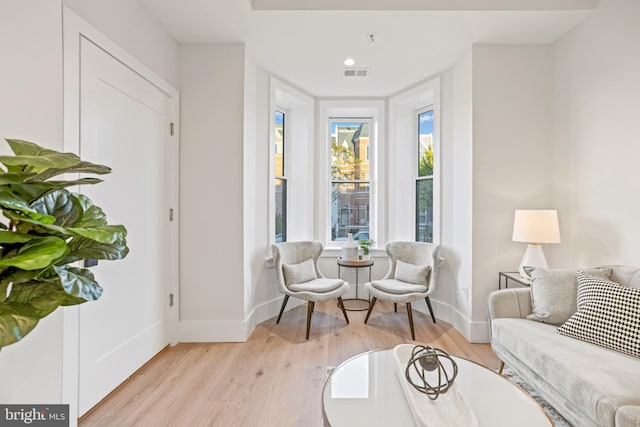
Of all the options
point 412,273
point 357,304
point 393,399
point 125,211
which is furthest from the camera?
point 357,304

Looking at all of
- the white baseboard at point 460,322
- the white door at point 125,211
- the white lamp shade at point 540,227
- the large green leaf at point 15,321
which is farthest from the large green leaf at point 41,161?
the white baseboard at point 460,322

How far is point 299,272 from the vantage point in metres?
3.37

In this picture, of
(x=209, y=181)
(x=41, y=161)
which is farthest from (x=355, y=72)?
(x=41, y=161)

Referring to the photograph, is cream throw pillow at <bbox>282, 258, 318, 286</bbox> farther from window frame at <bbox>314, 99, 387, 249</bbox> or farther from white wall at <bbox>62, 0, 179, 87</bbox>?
white wall at <bbox>62, 0, 179, 87</bbox>

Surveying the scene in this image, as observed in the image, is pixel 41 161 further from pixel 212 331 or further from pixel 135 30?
pixel 212 331

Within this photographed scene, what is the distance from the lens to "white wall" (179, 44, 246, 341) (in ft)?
9.51

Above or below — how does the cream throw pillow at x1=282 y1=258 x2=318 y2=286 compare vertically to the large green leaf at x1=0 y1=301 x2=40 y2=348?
below

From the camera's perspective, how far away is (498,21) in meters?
2.59

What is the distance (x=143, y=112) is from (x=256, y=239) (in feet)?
4.91

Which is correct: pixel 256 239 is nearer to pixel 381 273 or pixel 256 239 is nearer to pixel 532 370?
pixel 381 273

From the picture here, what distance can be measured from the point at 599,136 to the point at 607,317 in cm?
147

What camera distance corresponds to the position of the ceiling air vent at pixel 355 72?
3.35m

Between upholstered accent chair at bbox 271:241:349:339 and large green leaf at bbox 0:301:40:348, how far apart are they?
244cm

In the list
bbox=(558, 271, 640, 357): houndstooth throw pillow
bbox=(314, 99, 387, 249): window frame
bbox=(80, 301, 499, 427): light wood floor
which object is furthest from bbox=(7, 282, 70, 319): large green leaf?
bbox=(314, 99, 387, 249): window frame
